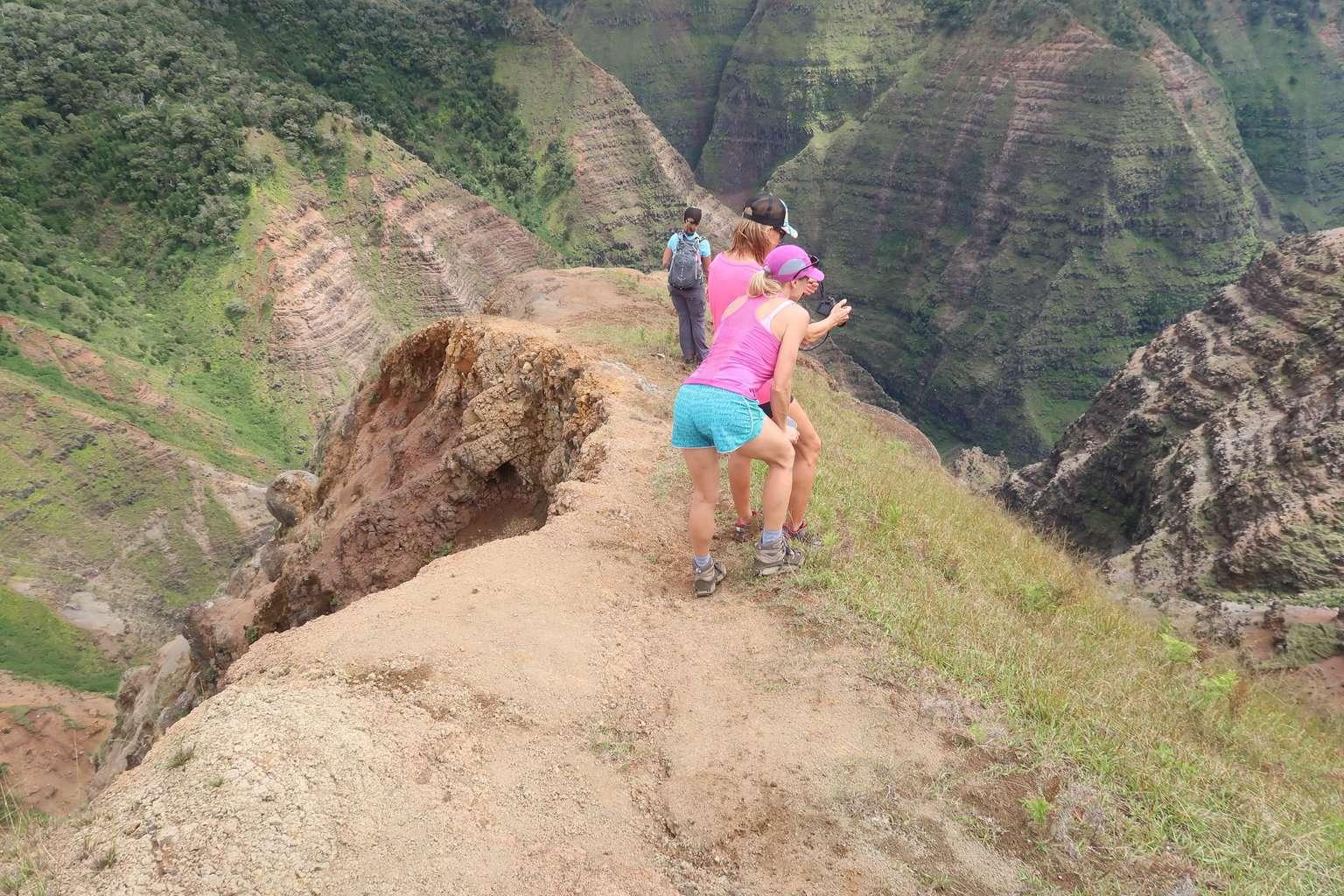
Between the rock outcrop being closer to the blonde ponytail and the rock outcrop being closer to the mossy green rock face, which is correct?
the blonde ponytail

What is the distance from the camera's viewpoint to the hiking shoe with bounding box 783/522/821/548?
504cm

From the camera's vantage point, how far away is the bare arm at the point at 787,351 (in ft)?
14.0

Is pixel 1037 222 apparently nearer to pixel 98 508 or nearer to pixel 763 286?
pixel 98 508

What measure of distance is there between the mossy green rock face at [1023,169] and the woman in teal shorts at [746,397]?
48.5m

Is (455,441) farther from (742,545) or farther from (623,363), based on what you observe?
(742,545)

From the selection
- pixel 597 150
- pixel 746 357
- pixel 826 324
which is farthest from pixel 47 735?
pixel 597 150

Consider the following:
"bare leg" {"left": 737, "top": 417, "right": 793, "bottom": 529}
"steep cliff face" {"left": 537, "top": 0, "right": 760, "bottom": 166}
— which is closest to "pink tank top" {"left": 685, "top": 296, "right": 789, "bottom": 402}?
"bare leg" {"left": 737, "top": 417, "right": 793, "bottom": 529}

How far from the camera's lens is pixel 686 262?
8656mm

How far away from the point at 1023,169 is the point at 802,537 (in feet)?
177

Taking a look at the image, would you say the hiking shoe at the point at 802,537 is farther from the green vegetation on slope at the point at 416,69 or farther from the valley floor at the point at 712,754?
the green vegetation on slope at the point at 416,69

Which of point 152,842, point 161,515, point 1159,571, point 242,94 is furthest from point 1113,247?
point 152,842

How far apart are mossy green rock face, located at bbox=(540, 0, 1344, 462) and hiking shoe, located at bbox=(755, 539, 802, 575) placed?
158 feet

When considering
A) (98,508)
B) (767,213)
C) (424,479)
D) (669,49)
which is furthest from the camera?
(669,49)

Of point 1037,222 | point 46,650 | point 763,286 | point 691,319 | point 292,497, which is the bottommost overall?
point 46,650
